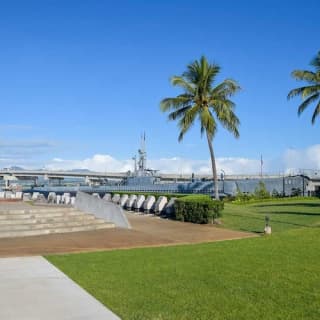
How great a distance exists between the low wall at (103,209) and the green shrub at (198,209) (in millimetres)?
2950

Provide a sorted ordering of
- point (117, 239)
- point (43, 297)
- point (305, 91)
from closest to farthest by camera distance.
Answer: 1. point (43, 297)
2. point (117, 239)
3. point (305, 91)

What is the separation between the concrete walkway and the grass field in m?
0.22

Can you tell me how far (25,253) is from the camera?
1138 cm

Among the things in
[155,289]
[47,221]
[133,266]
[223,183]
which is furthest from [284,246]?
[223,183]

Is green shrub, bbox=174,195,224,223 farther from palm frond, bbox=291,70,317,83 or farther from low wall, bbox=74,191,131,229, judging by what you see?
palm frond, bbox=291,70,317,83

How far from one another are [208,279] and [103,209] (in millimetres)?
10748

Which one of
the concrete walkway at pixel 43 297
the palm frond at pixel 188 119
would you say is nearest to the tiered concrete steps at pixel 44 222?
the concrete walkway at pixel 43 297

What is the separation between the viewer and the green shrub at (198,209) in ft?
59.3

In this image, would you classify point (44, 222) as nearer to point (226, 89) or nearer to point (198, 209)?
point (198, 209)

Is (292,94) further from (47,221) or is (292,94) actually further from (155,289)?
(155,289)

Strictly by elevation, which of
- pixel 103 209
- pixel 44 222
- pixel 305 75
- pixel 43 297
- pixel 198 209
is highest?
pixel 305 75

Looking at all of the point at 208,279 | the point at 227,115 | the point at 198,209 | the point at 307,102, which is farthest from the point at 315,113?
the point at 208,279

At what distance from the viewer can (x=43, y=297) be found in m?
6.76

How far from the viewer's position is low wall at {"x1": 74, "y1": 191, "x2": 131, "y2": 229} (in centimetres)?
1703
